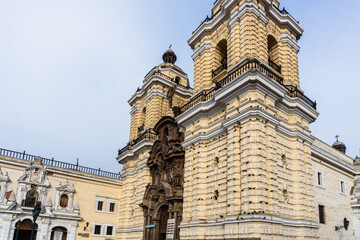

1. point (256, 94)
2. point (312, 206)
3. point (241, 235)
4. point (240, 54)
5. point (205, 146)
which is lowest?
point (241, 235)

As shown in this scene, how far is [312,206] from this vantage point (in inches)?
679

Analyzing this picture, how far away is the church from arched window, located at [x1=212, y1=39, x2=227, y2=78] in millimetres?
102

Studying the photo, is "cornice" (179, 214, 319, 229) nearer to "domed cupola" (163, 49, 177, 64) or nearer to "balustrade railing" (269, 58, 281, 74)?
"balustrade railing" (269, 58, 281, 74)

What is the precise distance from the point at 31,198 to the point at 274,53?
22.7m

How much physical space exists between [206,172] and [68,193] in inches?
613

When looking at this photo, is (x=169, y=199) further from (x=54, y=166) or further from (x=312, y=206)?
(x=54, y=166)

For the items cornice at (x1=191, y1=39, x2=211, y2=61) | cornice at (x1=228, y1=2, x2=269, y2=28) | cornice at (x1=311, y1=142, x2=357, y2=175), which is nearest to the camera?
cornice at (x1=228, y1=2, x2=269, y2=28)

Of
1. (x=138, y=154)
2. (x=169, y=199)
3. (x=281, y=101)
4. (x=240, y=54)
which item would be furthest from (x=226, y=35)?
(x=138, y=154)

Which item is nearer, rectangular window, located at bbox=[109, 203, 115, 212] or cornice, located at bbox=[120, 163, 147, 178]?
cornice, located at bbox=[120, 163, 147, 178]

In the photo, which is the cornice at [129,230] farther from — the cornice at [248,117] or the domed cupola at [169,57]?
the domed cupola at [169,57]

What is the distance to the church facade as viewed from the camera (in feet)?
50.9

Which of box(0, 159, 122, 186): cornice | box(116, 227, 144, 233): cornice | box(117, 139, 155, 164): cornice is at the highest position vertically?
box(117, 139, 155, 164): cornice

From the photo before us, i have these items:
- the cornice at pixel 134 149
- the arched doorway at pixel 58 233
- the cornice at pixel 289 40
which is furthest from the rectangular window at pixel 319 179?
the arched doorway at pixel 58 233

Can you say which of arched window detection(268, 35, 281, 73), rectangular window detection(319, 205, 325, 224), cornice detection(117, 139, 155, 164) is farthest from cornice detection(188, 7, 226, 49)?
rectangular window detection(319, 205, 325, 224)
